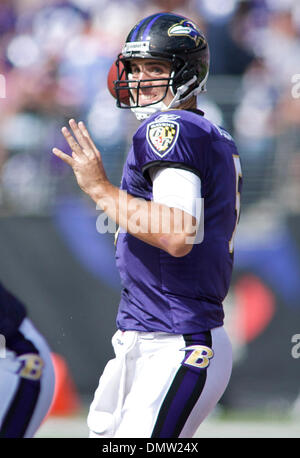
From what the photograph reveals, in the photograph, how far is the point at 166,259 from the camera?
287cm

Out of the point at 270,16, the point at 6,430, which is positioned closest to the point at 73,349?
the point at 6,430

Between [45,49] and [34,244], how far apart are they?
2.43 metres

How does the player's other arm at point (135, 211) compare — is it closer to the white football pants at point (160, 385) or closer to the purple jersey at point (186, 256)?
the purple jersey at point (186, 256)

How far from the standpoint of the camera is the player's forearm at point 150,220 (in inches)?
104

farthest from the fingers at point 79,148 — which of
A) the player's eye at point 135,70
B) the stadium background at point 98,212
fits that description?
the stadium background at point 98,212

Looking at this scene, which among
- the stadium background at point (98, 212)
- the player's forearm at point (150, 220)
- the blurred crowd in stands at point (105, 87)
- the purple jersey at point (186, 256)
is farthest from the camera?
the blurred crowd in stands at point (105, 87)

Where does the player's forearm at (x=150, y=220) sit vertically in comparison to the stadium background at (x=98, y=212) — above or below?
above

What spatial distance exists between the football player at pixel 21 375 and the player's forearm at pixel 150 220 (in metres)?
0.74

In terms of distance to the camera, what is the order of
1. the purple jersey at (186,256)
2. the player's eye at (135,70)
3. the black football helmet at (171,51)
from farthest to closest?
the player's eye at (135,70) → the black football helmet at (171,51) → the purple jersey at (186,256)

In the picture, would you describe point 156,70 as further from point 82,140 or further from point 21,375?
point 21,375

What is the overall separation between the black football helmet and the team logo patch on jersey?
0.34 m

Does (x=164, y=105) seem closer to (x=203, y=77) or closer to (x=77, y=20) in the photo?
(x=203, y=77)

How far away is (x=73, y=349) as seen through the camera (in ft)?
20.1

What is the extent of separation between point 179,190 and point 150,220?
15 cm
